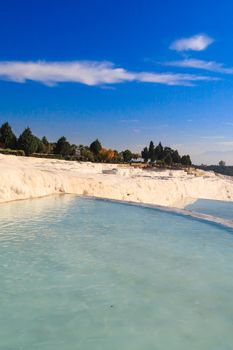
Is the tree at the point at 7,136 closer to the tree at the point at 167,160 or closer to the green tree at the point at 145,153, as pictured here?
the green tree at the point at 145,153

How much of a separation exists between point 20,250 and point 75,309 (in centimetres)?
302

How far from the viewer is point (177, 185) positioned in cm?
3419

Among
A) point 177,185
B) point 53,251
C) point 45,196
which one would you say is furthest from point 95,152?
point 53,251

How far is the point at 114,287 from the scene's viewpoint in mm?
6176

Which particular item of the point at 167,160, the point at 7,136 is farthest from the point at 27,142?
the point at 167,160

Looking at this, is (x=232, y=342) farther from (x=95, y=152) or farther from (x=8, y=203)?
(x=95, y=152)

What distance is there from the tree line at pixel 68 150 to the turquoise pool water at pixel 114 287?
3795cm

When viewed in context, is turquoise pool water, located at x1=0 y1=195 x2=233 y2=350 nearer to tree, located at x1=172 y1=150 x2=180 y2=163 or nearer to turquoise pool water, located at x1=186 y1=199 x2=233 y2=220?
turquoise pool water, located at x1=186 y1=199 x2=233 y2=220

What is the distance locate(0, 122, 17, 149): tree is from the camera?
52.0 metres

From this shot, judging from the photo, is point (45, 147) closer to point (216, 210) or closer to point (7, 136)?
point (7, 136)

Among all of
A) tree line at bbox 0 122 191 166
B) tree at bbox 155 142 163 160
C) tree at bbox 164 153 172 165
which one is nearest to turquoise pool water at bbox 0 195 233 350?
tree line at bbox 0 122 191 166

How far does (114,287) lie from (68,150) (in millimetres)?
56322

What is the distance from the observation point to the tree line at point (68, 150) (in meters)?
50.1

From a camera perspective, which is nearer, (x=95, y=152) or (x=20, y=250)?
(x=20, y=250)
